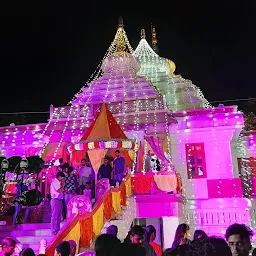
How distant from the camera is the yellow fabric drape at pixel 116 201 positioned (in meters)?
11.0

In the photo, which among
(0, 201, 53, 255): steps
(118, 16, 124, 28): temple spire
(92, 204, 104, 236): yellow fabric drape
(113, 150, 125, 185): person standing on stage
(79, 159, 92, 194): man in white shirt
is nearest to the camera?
(92, 204, 104, 236): yellow fabric drape

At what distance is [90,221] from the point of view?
923 centimetres

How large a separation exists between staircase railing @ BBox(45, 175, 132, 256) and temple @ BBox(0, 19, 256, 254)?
6.91 feet

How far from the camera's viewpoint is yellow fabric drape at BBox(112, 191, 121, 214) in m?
11.0

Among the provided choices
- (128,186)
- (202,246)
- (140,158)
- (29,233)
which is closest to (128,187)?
(128,186)

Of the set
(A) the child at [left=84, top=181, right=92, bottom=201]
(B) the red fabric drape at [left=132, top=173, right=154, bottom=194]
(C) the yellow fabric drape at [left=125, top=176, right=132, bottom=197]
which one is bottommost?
(A) the child at [left=84, top=181, right=92, bottom=201]

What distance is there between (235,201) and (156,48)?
23820 millimetres

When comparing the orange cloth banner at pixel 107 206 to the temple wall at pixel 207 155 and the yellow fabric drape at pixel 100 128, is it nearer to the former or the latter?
the yellow fabric drape at pixel 100 128

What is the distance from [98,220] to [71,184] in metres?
1.68

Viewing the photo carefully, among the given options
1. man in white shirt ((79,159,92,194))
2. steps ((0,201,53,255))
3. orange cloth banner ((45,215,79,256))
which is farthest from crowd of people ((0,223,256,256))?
man in white shirt ((79,159,92,194))

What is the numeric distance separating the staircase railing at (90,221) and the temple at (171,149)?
82.9 inches

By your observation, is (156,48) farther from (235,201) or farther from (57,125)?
(235,201)

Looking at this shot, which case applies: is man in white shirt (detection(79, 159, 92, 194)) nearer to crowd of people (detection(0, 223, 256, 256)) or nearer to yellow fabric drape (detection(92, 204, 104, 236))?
yellow fabric drape (detection(92, 204, 104, 236))

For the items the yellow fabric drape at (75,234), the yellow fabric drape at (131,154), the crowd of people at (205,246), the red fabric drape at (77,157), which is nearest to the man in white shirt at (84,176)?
the yellow fabric drape at (75,234)
